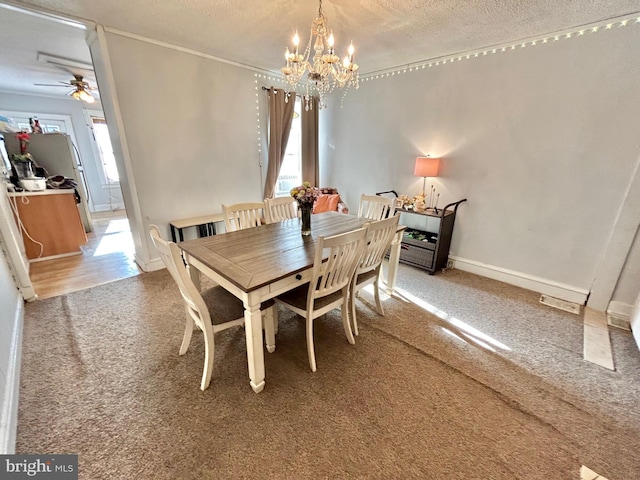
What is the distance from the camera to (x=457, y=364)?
6.05ft

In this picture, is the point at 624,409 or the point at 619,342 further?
the point at 619,342

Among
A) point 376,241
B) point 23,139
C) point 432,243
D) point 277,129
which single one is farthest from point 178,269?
point 23,139

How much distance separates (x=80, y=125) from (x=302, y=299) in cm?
720

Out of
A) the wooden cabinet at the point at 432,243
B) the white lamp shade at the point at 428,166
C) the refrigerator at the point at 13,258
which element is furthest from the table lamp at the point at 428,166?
the refrigerator at the point at 13,258

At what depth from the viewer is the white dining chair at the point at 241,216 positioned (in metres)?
2.33

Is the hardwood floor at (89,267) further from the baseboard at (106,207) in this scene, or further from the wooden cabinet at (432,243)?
the wooden cabinet at (432,243)

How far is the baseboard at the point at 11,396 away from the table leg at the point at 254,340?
3.65 feet

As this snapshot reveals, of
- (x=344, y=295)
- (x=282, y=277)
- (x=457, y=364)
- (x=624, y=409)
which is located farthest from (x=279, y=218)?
(x=624, y=409)

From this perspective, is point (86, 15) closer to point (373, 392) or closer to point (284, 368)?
point (284, 368)

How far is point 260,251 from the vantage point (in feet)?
5.86

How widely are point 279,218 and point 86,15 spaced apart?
94.9 inches

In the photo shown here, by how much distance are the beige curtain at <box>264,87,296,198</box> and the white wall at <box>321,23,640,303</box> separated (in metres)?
1.28

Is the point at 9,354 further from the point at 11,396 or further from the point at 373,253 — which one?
the point at 373,253

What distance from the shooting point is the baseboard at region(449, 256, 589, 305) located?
104 inches
